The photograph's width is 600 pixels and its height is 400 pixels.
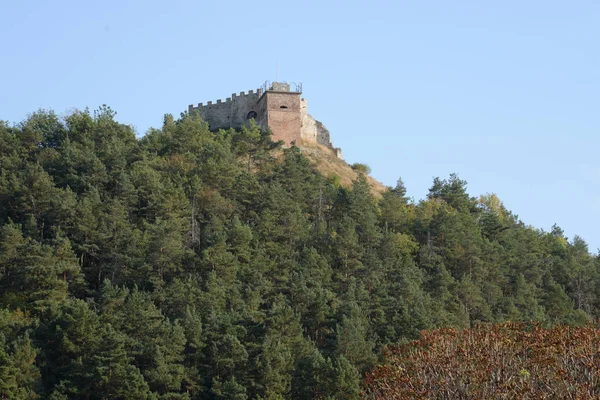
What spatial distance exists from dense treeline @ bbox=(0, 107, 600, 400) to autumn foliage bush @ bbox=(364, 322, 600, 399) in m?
9.43

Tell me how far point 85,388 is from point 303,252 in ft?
59.4

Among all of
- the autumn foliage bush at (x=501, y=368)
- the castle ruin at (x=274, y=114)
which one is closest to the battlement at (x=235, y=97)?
the castle ruin at (x=274, y=114)

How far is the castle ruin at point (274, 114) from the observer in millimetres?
74062

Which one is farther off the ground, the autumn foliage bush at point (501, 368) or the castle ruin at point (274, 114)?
Answer: the castle ruin at point (274, 114)

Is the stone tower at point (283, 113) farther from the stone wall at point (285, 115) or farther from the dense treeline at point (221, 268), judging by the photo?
the dense treeline at point (221, 268)

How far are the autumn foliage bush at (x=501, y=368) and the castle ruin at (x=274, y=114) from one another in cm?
4425

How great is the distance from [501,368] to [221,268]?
23796 mm

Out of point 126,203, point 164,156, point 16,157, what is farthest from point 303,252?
point 16,157

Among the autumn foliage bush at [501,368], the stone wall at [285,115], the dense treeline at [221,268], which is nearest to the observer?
the autumn foliage bush at [501,368]

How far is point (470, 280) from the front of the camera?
186 feet

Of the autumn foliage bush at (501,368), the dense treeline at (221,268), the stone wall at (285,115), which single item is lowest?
the autumn foliage bush at (501,368)

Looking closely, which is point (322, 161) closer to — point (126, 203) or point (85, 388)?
point (126, 203)

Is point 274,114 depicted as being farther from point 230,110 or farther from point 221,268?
point 221,268

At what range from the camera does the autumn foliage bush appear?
84.2 ft
